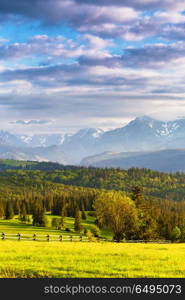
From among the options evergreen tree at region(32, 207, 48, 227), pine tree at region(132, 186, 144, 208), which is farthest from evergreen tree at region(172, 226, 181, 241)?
evergreen tree at region(32, 207, 48, 227)

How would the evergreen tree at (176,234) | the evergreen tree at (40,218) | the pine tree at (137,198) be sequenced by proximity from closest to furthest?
the pine tree at (137,198)
the evergreen tree at (176,234)
the evergreen tree at (40,218)

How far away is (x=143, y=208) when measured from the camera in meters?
117

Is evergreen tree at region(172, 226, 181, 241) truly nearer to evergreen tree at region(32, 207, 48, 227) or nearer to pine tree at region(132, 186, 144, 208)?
pine tree at region(132, 186, 144, 208)

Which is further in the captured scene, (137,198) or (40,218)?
(40,218)

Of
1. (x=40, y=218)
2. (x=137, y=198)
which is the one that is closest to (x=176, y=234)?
(x=137, y=198)

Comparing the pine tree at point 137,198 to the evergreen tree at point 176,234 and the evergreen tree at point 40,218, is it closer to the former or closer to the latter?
the evergreen tree at point 176,234

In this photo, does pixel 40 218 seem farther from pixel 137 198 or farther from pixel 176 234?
pixel 176 234

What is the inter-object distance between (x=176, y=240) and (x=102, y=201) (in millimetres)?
50206

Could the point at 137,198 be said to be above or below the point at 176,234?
above

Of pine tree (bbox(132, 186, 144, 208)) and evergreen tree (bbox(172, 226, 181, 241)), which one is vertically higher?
pine tree (bbox(132, 186, 144, 208))

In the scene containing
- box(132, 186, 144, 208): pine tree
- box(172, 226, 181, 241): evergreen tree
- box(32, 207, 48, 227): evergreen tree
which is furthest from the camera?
box(32, 207, 48, 227): evergreen tree

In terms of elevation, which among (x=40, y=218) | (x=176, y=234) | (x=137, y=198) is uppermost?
(x=137, y=198)

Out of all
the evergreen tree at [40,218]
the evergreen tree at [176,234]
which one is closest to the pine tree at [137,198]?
the evergreen tree at [176,234]

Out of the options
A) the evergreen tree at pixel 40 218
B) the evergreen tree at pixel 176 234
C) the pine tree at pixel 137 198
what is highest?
the pine tree at pixel 137 198
